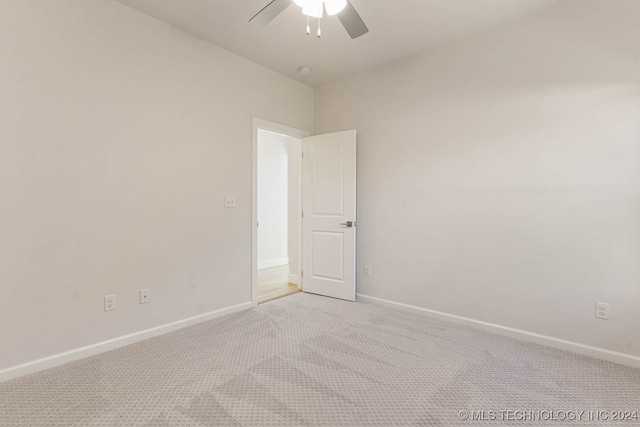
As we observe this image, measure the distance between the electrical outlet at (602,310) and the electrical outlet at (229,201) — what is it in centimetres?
326

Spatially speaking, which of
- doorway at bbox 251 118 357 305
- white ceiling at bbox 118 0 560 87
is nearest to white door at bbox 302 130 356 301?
doorway at bbox 251 118 357 305

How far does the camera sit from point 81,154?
2283 mm

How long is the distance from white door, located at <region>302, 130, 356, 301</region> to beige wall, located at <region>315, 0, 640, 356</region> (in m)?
0.25

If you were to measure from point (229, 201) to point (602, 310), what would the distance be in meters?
3.32

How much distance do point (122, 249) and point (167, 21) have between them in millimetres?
1987

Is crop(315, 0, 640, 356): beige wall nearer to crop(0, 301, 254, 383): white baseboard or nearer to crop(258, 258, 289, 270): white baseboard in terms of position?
crop(0, 301, 254, 383): white baseboard

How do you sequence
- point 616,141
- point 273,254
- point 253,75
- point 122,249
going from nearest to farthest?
point 616,141 < point 122,249 < point 253,75 < point 273,254

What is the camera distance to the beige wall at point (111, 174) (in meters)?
2.04

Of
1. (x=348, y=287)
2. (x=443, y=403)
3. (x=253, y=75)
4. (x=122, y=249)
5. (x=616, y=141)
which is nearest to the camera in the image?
(x=443, y=403)

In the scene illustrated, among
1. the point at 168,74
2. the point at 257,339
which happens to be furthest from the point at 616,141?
the point at 168,74

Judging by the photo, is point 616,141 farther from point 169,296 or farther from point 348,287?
point 169,296

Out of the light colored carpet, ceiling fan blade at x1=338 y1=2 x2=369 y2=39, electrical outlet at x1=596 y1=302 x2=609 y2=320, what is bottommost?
the light colored carpet

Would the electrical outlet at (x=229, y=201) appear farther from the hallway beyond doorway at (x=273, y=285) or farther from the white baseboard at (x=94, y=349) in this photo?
the hallway beyond doorway at (x=273, y=285)

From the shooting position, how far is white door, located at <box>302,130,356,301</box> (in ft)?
12.1
